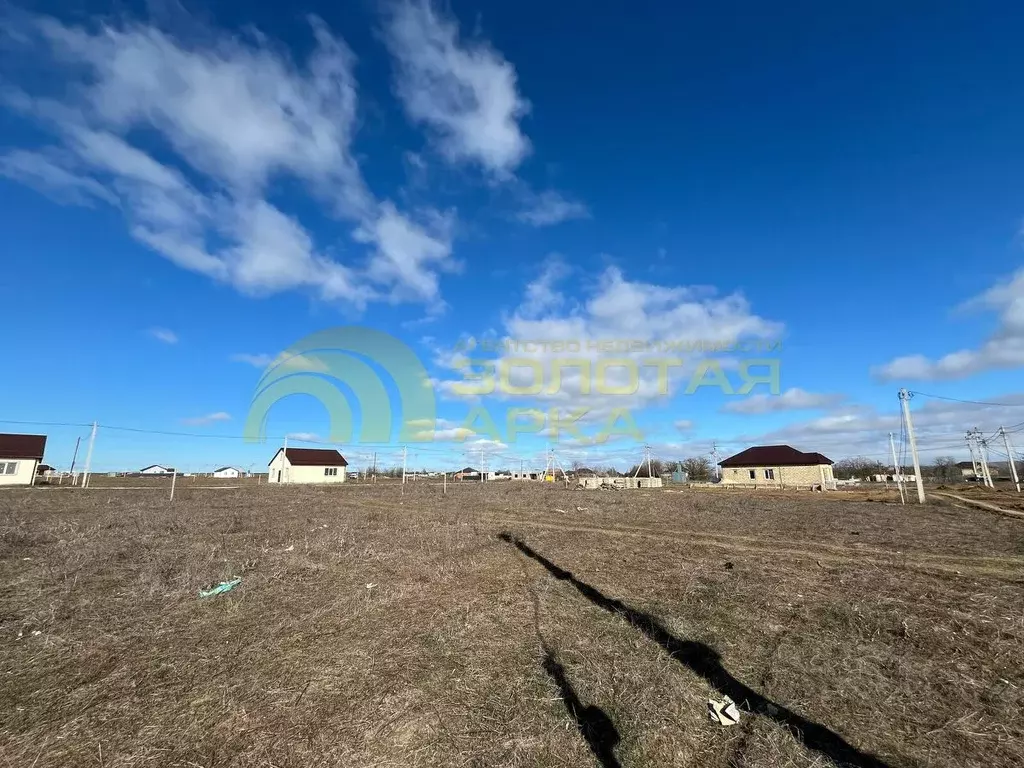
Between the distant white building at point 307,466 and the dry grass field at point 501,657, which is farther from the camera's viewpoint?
the distant white building at point 307,466

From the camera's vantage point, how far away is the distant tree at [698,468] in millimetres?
95269

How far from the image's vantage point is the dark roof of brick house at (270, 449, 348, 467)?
66500 mm

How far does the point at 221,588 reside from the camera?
352 inches

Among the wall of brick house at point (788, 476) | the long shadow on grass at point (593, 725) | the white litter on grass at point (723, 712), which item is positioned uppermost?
the wall of brick house at point (788, 476)

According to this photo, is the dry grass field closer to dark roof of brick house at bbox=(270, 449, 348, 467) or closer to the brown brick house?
the brown brick house

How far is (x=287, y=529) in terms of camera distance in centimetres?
1619

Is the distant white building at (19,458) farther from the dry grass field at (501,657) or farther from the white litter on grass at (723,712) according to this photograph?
the white litter on grass at (723,712)

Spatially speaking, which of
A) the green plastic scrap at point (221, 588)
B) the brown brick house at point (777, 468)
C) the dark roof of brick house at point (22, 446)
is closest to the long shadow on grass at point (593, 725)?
the green plastic scrap at point (221, 588)

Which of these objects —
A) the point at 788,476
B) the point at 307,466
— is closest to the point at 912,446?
the point at 788,476

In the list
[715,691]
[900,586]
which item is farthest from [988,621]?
[715,691]

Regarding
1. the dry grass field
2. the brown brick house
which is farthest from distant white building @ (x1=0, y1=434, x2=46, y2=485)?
the brown brick house

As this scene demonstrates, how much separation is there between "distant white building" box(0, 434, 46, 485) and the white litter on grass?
206 feet

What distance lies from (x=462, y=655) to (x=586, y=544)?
9.17 m

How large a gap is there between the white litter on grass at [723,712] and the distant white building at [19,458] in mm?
62893
